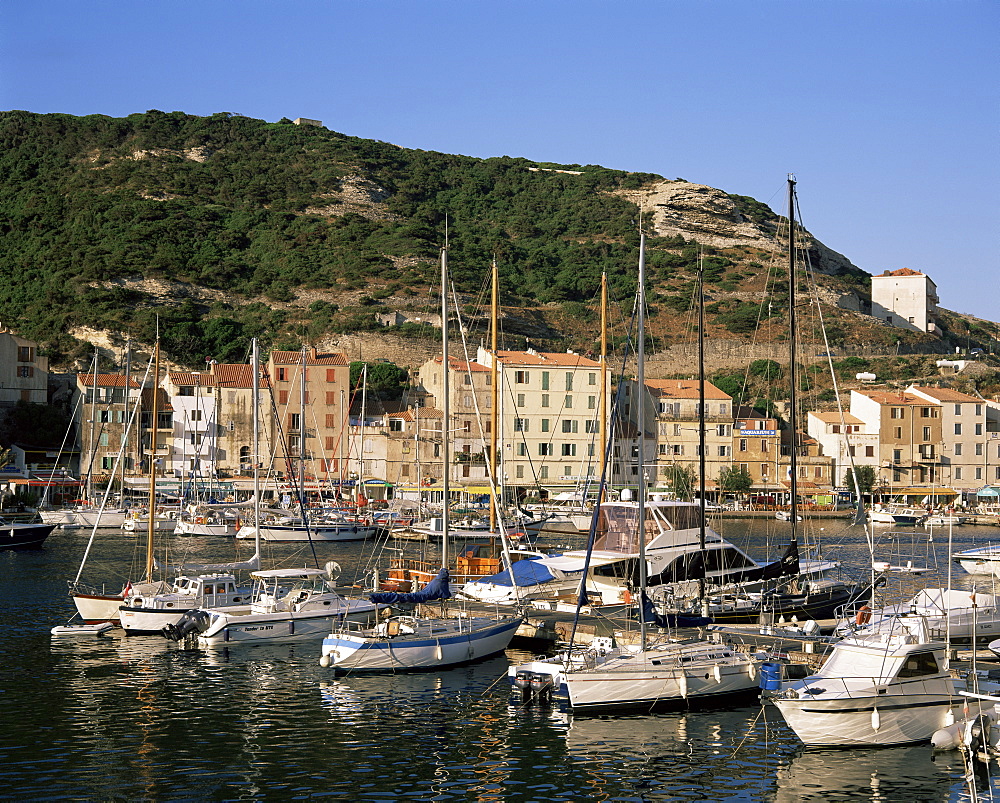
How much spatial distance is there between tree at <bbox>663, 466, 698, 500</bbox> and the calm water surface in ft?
138

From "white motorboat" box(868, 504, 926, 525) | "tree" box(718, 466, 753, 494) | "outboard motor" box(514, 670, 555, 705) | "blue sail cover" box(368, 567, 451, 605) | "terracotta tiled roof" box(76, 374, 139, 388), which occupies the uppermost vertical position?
"terracotta tiled roof" box(76, 374, 139, 388)

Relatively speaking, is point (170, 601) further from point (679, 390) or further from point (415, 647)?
point (679, 390)

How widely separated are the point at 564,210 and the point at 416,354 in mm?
90026

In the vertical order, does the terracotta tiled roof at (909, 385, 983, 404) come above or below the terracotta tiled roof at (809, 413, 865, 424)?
above

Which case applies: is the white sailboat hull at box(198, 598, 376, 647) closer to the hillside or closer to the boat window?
the boat window

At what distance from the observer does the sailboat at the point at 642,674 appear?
915 inches

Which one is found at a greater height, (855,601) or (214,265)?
(214,265)

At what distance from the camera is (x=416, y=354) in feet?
376

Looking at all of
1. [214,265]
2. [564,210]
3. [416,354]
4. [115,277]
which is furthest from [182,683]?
[564,210]

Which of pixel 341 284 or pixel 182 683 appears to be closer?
pixel 182 683

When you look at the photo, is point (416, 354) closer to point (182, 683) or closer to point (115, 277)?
point (115, 277)

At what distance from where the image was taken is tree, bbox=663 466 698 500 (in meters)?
69.9

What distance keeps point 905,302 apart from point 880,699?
459 ft

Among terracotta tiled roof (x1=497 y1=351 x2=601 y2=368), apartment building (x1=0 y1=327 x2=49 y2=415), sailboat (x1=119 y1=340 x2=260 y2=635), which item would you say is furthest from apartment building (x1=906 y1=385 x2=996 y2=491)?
apartment building (x1=0 y1=327 x2=49 y2=415)
